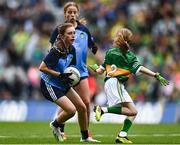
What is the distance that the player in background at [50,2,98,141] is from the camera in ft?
53.0

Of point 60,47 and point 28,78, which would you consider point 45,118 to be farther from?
point 60,47

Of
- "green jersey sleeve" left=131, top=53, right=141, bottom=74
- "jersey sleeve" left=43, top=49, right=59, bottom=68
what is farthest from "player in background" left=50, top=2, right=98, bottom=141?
"jersey sleeve" left=43, top=49, right=59, bottom=68

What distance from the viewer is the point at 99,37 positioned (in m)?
29.4

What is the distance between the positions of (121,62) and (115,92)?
53cm

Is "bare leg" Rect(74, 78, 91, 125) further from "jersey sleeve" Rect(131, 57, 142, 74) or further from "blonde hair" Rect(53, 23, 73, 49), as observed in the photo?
"blonde hair" Rect(53, 23, 73, 49)

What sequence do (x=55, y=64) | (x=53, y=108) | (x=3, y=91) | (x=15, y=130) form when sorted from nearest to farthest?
(x=55, y=64), (x=15, y=130), (x=53, y=108), (x=3, y=91)

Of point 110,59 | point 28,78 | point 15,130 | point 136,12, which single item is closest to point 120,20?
point 136,12

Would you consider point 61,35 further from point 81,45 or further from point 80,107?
point 81,45

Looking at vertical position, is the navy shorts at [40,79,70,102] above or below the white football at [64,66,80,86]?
below

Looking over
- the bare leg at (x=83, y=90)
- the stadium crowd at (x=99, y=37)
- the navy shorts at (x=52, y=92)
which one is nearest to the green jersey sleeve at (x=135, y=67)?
the bare leg at (x=83, y=90)

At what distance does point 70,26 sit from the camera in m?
15.1

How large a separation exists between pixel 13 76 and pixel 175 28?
5461mm

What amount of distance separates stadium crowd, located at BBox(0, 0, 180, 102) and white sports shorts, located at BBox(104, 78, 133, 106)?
419 inches

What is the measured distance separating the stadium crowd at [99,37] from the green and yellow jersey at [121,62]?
10.7 m
